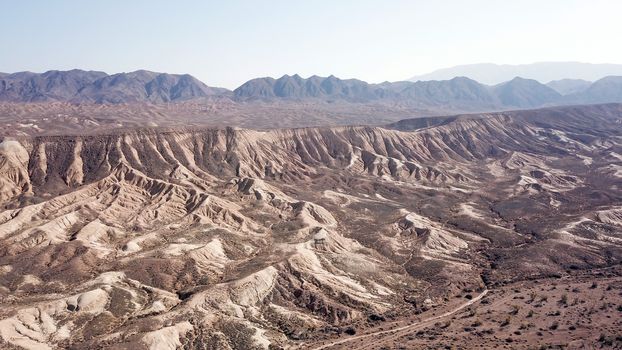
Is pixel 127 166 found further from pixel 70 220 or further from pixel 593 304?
pixel 593 304

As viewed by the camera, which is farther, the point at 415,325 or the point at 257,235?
the point at 257,235

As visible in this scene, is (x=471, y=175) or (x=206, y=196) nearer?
(x=206, y=196)

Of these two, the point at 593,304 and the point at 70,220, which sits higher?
the point at 70,220

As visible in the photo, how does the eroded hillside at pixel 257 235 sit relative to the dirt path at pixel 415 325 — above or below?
above

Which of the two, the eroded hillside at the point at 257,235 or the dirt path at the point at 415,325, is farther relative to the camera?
the eroded hillside at the point at 257,235

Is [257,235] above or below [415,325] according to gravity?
above

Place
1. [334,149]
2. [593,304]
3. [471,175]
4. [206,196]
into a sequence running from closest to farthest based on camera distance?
[593,304] → [206,196] → [471,175] → [334,149]

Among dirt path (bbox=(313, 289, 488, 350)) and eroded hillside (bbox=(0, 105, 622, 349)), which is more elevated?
eroded hillside (bbox=(0, 105, 622, 349))

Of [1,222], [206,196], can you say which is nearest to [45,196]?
[1,222]

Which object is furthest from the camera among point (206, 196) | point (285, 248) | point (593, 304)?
point (206, 196)

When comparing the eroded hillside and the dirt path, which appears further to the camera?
the eroded hillside

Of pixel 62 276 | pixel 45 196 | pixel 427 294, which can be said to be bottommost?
pixel 427 294
